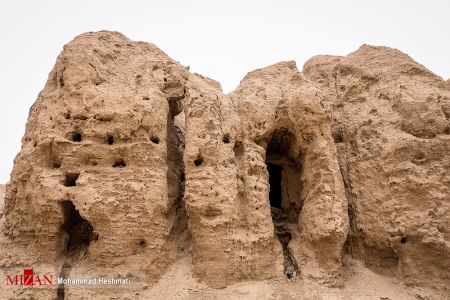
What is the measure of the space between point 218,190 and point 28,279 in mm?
3474

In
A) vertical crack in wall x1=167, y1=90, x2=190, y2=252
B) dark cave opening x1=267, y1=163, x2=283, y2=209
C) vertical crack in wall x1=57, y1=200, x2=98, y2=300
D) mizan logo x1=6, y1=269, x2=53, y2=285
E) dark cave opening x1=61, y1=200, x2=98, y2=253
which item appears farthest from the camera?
dark cave opening x1=267, y1=163, x2=283, y2=209

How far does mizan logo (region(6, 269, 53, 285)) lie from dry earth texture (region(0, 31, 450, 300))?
0.10m

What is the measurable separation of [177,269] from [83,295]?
1573mm

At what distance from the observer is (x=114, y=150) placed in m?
6.61

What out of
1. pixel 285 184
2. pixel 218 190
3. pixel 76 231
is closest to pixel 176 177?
pixel 218 190

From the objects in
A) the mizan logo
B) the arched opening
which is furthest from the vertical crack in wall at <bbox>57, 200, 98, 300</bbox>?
the arched opening

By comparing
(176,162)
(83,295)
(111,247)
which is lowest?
(83,295)

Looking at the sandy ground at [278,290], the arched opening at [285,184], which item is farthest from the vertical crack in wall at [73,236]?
the arched opening at [285,184]

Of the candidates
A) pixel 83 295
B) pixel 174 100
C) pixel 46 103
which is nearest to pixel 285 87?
pixel 174 100

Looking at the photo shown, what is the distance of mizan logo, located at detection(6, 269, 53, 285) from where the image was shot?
5961 mm

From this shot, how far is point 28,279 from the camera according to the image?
6004 mm

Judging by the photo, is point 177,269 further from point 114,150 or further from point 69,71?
point 69,71

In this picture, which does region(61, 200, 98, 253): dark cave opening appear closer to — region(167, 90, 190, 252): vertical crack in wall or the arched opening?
region(167, 90, 190, 252): vertical crack in wall

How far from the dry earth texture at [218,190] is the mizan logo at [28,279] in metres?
0.10
